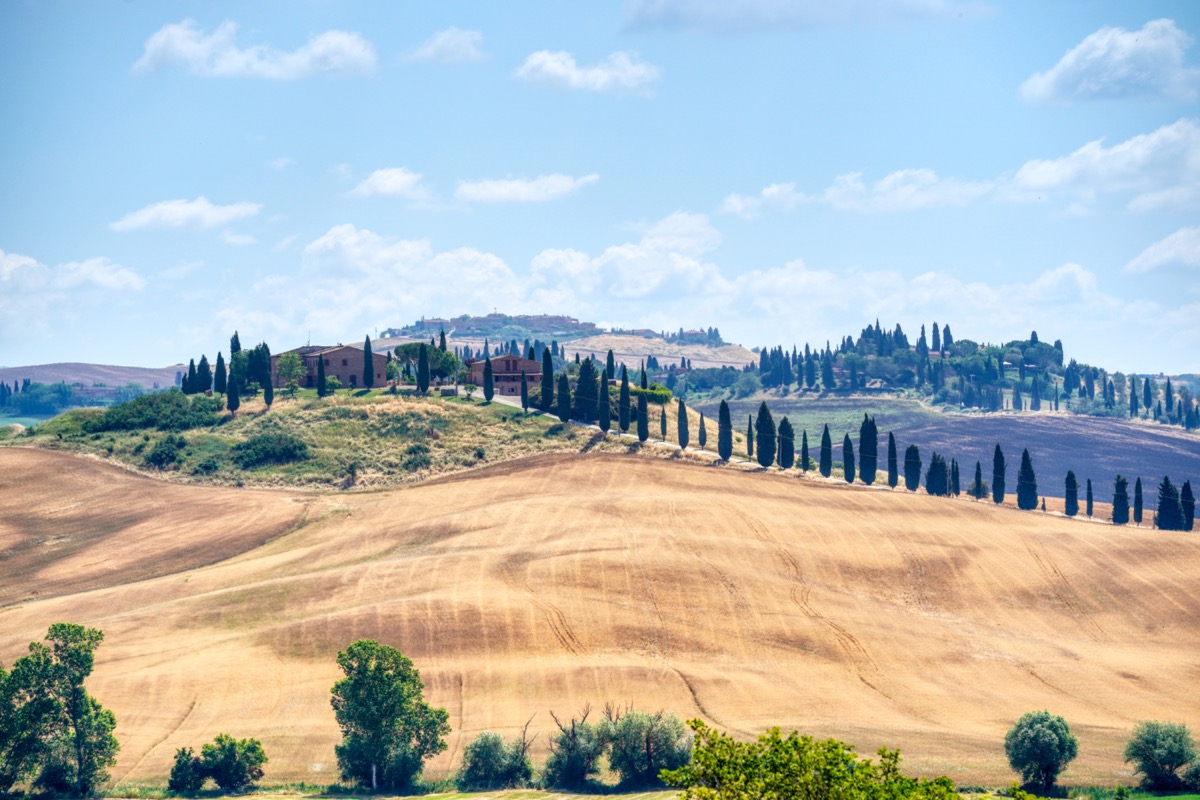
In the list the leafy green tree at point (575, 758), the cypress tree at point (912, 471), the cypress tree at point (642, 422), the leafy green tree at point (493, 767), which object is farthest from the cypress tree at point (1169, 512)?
the leafy green tree at point (493, 767)

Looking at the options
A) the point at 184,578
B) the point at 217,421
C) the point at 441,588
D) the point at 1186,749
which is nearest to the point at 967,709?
the point at 1186,749

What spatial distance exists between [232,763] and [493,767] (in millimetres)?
13061

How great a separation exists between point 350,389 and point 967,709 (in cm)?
11516

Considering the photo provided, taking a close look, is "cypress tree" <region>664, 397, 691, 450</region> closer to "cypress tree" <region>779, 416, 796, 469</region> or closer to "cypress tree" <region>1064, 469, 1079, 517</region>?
"cypress tree" <region>779, 416, 796, 469</region>

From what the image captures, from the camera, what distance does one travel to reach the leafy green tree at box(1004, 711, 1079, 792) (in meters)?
58.6

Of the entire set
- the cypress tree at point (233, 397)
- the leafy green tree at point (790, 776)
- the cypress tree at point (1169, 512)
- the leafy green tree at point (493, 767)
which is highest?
the cypress tree at point (233, 397)

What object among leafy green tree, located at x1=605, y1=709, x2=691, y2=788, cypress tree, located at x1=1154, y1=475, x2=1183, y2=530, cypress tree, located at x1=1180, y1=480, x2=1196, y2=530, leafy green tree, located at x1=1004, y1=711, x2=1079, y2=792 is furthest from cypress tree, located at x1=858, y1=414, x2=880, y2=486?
→ leafy green tree, located at x1=605, y1=709, x2=691, y2=788

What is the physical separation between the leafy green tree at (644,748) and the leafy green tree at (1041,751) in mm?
16408

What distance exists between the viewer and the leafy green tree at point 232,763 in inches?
2335

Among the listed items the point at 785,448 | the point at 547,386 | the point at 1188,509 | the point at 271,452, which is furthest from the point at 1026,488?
the point at 271,452

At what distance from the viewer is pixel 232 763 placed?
196ft

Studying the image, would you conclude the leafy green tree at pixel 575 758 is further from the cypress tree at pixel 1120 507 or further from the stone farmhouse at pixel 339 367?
the stone farmhouse at pixel 339 367

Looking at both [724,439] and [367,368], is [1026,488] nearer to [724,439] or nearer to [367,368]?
[724,439]

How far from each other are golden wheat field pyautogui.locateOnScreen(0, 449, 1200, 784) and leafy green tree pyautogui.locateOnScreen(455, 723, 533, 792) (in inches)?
105
